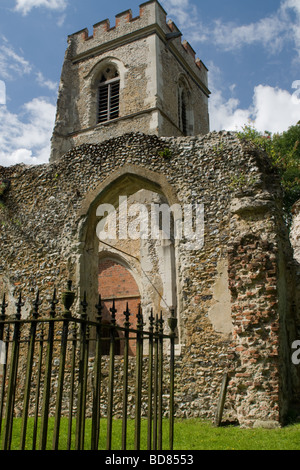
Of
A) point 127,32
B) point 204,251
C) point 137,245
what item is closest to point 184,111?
point 127,32

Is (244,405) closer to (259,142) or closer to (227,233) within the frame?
(227,233)

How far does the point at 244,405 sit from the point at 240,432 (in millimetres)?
633

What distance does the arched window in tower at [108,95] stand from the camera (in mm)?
21359

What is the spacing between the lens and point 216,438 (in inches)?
219

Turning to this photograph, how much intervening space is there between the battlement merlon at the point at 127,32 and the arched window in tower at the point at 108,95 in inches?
55.5

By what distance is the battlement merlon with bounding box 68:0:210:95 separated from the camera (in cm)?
2138

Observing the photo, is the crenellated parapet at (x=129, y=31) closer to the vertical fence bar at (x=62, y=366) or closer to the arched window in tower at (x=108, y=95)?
the arched window in tower at (x=108, y=95)

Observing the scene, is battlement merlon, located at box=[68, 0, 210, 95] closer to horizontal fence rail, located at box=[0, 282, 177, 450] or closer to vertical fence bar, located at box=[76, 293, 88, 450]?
horizontal fence rail, located at box=[0, 282, 177, 450]

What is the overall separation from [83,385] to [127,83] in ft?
65.2

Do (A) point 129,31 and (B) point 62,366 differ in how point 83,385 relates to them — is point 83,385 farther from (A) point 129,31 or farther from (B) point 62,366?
(A) point 129,31

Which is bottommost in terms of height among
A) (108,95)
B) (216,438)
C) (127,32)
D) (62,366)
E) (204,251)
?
(216,438)

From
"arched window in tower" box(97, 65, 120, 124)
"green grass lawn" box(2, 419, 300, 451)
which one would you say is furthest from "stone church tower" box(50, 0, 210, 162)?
"green grass lawn" box(2, 419, 300, 451)

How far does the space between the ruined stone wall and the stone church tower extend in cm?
1006
